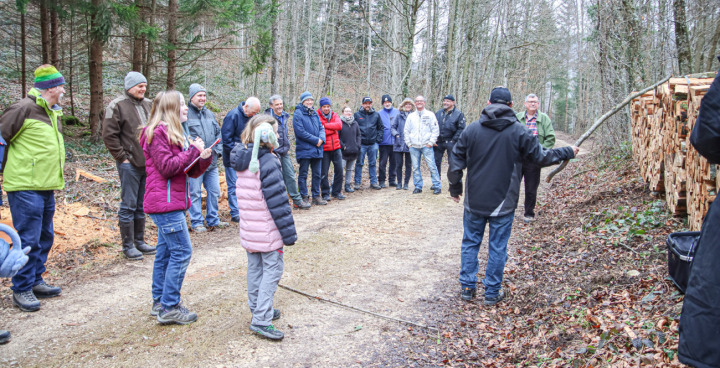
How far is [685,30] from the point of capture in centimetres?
933

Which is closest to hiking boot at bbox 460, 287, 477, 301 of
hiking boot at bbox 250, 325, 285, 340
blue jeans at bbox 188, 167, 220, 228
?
hiking boot at bbox 250, 325, 285, 340

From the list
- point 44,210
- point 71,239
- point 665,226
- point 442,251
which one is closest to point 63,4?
point 71,239

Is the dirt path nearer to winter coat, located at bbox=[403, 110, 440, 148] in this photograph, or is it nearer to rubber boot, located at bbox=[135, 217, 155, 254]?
rubber boot, located at bbox=[135, 217, 155, 254]

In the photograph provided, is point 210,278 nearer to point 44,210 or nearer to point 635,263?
point 44,210

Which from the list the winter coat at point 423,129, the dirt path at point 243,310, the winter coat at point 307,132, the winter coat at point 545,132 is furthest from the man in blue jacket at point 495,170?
the winter coat at point 423,129

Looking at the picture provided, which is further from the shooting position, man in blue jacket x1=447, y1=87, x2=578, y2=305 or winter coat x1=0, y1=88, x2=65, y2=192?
man in blue jacket x1=447, y1=87, x2=578, y2=305

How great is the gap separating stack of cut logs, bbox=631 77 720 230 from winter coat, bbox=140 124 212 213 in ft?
16.1

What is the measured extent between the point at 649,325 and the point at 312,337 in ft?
8.98

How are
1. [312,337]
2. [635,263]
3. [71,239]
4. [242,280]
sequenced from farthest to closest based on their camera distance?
1. [71,239]
2. [242,280]
3. [635,263]
4. [312,337]

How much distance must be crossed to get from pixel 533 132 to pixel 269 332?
591 cm

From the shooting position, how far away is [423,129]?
10445mm

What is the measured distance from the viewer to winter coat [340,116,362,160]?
35.0 ft

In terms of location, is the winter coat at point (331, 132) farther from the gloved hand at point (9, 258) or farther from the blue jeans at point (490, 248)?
the gloved hand at point (9, 258)

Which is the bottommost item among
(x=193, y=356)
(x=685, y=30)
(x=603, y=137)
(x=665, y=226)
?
(x=193, y=356)
